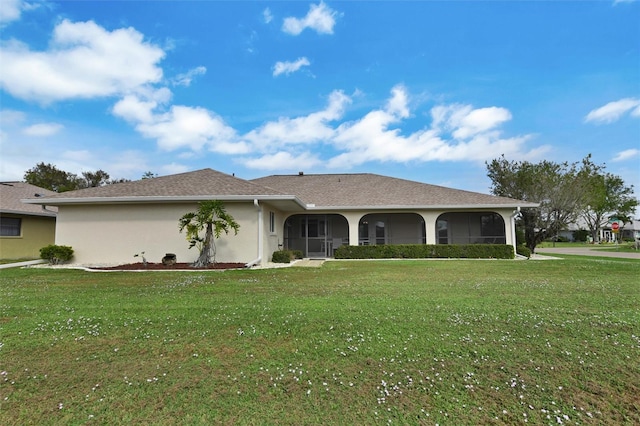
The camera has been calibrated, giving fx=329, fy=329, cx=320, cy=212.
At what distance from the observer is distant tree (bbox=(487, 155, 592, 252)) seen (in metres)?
22.5

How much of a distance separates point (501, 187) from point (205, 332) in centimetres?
2702

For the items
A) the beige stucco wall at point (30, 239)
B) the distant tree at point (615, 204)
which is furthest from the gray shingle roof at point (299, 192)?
the distant tree at point (615, 204)

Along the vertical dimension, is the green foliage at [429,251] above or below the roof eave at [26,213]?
below

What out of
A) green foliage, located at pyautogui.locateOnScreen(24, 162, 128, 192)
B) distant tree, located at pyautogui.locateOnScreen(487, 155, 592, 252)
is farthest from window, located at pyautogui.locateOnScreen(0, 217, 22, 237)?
distant tree, located at pyautogui.locateOnScreen(487, 155, 592, 252)

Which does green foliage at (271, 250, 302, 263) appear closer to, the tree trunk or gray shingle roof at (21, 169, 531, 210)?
gray shingle roof at (21, 169, 531, 210)

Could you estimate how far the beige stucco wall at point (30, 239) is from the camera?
51.6 feet

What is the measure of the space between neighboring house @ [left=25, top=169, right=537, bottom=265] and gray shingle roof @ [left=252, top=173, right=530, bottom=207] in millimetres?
54

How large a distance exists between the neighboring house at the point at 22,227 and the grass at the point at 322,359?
12681 millimetres

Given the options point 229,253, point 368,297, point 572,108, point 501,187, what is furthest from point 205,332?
point 501,187

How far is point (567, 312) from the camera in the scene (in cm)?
514

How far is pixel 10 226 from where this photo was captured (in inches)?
631

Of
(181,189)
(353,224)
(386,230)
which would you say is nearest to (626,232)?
(386,230)

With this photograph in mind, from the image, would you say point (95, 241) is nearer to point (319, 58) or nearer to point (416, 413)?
point (319, 58)

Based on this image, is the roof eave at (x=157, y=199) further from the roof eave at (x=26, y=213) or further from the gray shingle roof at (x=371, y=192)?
the gray shingle roof at (x=371, y=192)
